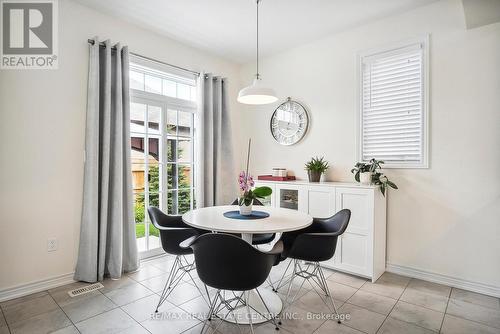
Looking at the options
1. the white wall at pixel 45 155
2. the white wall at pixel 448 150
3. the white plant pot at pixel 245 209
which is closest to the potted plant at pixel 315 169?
the white wall at pixel 448 150

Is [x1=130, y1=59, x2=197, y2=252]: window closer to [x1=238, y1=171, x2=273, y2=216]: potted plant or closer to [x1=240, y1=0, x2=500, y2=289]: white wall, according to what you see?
[x1=238, y1=171, x2=273, y2=216]: potted plant

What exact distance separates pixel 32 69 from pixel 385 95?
3643 mm

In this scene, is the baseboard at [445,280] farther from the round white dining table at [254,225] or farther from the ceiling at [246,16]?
the ceiling at [246,16]

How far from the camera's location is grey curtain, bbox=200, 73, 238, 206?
13.0 feet

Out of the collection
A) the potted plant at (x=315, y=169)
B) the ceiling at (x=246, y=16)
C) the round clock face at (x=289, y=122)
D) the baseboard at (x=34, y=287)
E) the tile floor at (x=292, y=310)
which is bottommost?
the tile floor at (x=292, y=310)

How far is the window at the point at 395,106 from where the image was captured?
117 inches

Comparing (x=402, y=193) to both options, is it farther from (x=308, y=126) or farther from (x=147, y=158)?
(x=147, y=158)

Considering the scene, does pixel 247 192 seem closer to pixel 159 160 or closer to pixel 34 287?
pixel 159 160

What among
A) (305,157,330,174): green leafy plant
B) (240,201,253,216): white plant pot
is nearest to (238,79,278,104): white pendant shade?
(240,201,253,216): white plant pot

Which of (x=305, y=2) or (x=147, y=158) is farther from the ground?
(x=305, y=2)

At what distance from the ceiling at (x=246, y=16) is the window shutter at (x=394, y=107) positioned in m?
0.52

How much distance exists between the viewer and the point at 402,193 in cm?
308

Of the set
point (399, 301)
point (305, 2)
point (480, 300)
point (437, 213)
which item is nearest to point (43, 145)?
point (305, 2)

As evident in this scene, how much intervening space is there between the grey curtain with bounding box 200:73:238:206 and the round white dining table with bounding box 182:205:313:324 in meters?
1.34
